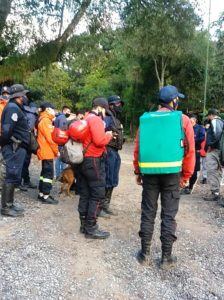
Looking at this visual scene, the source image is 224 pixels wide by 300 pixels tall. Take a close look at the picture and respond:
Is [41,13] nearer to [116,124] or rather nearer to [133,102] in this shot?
[116,124]

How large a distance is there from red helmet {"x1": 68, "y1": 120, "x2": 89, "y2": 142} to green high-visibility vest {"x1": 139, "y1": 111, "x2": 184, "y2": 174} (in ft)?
3.42

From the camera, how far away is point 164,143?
16.3 feet

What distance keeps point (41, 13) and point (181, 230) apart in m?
7.05

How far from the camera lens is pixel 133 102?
106ft

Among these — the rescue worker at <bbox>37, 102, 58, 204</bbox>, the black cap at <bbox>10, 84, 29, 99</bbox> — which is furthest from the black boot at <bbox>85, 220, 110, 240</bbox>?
the black cap at <bbox>10, 84, 29, 99</bbox>

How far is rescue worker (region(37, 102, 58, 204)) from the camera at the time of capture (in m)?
8.06

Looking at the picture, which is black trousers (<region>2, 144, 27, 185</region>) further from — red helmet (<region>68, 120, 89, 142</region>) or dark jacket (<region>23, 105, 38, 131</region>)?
dark jacket (<region>23, 105, 38, 131</region>)

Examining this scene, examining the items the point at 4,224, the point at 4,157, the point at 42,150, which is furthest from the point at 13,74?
the point at 4,224

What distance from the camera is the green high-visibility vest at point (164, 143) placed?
4.94m

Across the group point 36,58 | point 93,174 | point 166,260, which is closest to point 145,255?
point 166,260

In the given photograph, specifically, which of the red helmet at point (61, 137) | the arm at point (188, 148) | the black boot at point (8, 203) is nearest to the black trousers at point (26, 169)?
the black boot at point (8, 203)

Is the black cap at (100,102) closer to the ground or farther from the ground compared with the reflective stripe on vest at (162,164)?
farther from the ground

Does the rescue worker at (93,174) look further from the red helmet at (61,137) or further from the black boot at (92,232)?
the red helmet at (61,137)

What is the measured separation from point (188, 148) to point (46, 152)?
12.1 ft
